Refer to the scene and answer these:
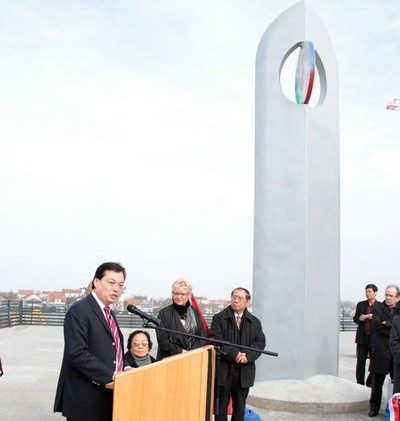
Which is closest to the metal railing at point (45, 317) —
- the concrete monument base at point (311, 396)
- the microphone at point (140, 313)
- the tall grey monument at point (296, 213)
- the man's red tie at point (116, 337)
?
the tall grey monument at point (296, 213)

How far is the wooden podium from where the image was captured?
2.96 m

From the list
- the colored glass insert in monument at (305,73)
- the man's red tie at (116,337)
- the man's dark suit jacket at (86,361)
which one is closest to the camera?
the man's dark suit jacket at (86,361)

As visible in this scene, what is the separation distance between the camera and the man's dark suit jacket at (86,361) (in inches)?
125

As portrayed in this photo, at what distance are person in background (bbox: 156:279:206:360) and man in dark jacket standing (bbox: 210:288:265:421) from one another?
0.71ft

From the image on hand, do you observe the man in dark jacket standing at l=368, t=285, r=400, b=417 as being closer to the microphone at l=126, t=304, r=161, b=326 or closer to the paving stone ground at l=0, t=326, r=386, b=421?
the paving stone ground at l=0, t=326, r=386, b=421

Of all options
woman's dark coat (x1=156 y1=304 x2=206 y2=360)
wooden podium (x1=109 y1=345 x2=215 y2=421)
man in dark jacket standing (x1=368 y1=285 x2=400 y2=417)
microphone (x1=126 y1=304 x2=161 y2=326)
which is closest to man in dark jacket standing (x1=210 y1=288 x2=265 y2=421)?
woman's dark coat (x1=156 y1=304 x2=206 y2=360)

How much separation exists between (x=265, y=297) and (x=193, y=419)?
15.5 feet

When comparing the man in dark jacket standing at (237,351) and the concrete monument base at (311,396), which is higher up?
the man in dark jacket standing at (237,351)

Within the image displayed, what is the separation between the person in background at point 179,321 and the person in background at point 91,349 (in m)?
1.79

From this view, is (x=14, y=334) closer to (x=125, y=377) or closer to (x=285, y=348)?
(x=285, y=348)

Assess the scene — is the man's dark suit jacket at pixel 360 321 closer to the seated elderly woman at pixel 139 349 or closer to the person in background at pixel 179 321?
the person in background at pixel 179 321

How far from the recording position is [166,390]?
3066 mm

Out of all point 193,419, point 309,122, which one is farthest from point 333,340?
point 193,419

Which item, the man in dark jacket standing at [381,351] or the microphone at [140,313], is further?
the man in dark jacket standing at [381,351]
